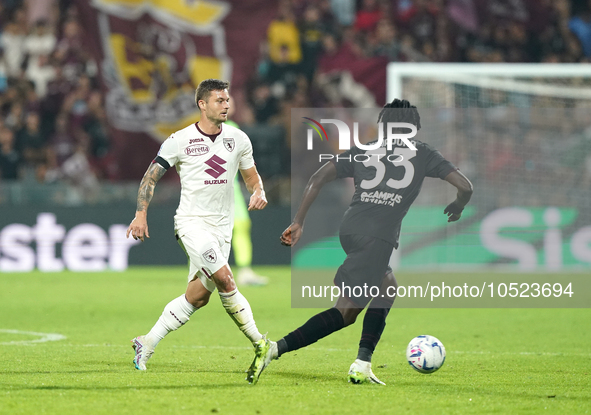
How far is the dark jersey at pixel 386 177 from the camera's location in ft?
19.1

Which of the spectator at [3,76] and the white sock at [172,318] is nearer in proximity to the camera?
the white sock at [172,318]

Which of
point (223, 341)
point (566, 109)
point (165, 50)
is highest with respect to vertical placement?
point (165, 50)

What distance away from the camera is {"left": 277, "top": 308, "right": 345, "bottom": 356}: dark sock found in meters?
5.77

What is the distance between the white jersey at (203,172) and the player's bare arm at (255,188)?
0.19 meters

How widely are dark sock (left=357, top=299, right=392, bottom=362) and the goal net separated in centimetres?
884

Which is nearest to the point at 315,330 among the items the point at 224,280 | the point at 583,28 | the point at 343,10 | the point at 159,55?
the point at 224,280

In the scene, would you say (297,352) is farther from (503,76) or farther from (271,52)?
(271,52)

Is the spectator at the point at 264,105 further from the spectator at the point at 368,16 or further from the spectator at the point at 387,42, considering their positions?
the spectator at the point at 368,16

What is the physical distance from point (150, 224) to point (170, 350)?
8572mm

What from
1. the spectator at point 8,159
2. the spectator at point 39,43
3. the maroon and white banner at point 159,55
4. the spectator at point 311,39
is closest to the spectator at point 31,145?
the spectator at point 8,159

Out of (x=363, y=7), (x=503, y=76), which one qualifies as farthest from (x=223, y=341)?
(x=363, y=7)

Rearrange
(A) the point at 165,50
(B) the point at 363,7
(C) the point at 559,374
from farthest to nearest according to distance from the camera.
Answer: (B) the point at 363,7 → (A) the point at 165,50 → (C) the point at 559,374

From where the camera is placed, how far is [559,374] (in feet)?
20.2

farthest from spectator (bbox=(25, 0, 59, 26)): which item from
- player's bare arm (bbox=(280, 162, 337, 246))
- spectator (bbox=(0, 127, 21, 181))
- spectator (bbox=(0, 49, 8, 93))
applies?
player's bare arm (bbox=(280, 162, 337, 246))
